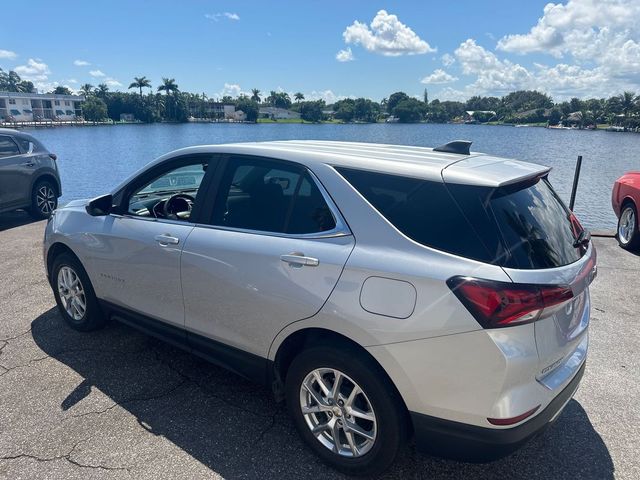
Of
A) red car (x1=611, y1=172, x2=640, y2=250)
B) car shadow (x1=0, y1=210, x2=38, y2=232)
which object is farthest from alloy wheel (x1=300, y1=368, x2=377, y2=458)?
car shadow (x1=0, y1=210, x2=38, y2=232)

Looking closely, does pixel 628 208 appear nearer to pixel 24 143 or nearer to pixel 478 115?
pixel 24 143

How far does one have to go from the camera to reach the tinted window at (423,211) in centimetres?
209

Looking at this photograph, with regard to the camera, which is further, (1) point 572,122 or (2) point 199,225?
(1) point 572,122

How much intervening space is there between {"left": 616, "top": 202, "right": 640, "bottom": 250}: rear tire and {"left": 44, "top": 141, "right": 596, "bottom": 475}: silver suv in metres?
5.23

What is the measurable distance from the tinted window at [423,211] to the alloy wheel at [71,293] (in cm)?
293

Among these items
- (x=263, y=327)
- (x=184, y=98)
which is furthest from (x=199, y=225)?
(x=184, y=98)

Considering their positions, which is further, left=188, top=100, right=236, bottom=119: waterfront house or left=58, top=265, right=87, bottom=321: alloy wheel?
left=188, top=100, right=236, bottom=119: waterfront house

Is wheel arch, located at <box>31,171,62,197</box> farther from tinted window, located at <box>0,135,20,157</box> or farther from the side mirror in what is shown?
the side mirror

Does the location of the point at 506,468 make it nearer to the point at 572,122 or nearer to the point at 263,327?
the point at 263,327

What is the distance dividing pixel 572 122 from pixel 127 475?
9847 cm

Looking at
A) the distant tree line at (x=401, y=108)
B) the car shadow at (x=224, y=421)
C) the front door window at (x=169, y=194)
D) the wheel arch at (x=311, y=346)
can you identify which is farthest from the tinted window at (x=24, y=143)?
the distant tree line at (x=401, y=108)

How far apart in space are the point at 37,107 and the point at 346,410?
125384mm

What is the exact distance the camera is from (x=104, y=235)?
3658 millimetres

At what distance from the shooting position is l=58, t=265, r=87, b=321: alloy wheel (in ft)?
13.4
